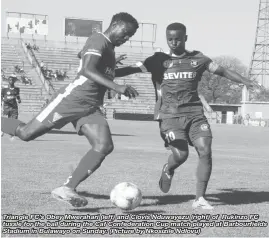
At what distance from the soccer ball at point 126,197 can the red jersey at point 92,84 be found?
102 centimetres

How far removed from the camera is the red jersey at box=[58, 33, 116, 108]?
267 inches

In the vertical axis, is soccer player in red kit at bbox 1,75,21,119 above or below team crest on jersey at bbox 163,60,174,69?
below

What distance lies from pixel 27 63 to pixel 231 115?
24641 mm

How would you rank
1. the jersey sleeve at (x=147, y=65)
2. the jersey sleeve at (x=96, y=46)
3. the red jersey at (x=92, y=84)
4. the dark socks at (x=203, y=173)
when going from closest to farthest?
the jersey sleeve at (x=96, y=46) → the red jersey at (x=92, y=84) → the dark socks at (x=203, y=173) → the jersey sleeve at (x=147, y=65)

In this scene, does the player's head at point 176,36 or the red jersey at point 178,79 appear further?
the red jersey at point 178,79

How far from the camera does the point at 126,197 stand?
6.56 meters

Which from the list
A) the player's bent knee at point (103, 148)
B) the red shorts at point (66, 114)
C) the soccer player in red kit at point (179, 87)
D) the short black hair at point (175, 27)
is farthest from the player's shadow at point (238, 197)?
the short black hair at point (175, 27)

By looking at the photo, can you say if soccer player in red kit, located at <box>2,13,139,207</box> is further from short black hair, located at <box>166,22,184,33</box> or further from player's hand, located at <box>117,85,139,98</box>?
short black hair, located at <box>166,22,184,33</box>

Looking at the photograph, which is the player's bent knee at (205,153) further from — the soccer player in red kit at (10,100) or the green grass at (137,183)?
the soccer player in red kit at (10,100)

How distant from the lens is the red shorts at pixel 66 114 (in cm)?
689

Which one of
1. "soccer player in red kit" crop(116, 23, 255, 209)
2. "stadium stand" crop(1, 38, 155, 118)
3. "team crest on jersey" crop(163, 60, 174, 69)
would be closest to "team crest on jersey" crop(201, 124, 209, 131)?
"soccer player in red kit" crop(116, 23, 255, 209)

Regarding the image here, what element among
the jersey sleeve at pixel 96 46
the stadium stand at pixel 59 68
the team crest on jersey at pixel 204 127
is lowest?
the stadium stand at pixel 59 68

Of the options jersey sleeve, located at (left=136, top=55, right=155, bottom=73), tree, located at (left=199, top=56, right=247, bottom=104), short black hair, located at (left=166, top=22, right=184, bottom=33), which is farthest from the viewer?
tree, located at (left=199, top=56, right=247, bottom=104)

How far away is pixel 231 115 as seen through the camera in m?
71.6
